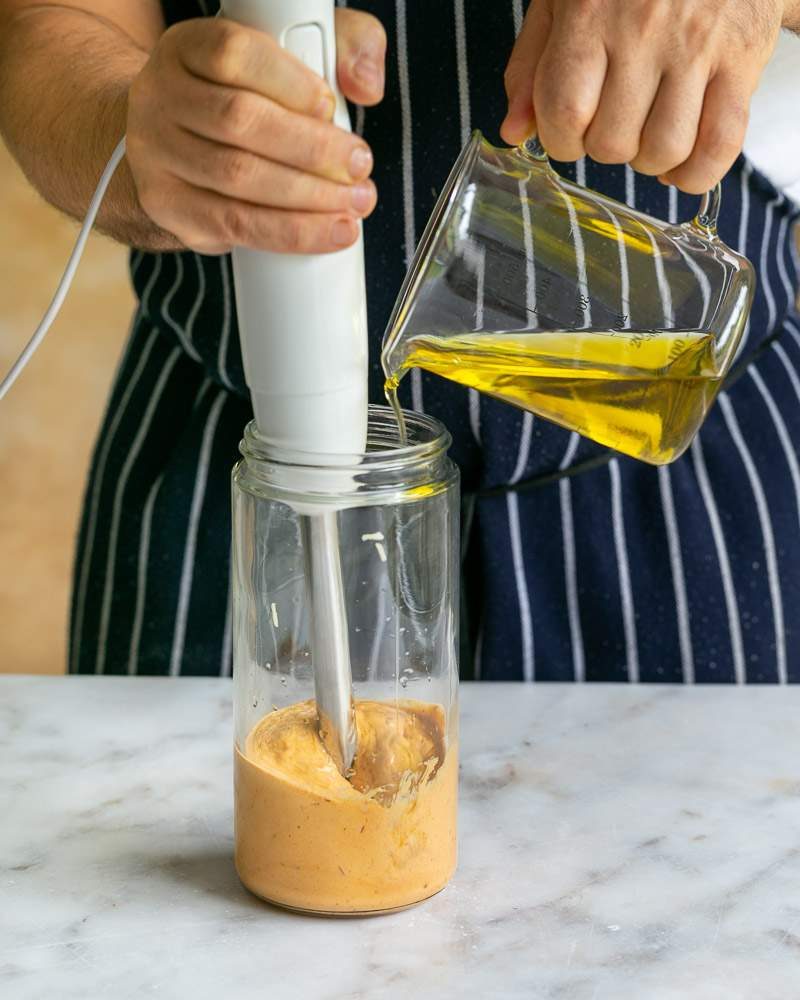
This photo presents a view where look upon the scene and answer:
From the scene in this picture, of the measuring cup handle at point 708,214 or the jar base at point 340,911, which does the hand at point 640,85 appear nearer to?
the measuring cup handle at point 708,214

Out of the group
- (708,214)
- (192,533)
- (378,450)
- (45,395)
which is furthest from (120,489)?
(45,395)

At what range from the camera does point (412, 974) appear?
1.89 ft

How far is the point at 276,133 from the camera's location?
21.3 inches

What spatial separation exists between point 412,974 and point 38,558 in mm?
2047

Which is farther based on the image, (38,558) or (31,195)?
(31,195)

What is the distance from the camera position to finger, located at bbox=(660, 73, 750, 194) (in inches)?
23.8

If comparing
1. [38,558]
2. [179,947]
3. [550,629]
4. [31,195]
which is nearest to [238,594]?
[179,947]

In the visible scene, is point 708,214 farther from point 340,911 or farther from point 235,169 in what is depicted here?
point 340,911

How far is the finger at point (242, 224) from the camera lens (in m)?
0.56

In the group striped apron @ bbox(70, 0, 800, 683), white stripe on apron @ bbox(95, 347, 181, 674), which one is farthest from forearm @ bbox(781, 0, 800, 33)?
white stripe on apron @ bbox(95, 347, 181, 674)

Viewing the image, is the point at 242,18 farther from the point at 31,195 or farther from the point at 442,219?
the point at 31,195

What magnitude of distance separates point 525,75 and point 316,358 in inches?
6.2

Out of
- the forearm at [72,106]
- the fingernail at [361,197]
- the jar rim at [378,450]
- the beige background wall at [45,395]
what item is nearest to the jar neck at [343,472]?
the jar rim at [378,450]

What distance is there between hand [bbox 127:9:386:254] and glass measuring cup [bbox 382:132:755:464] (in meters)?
0.05
